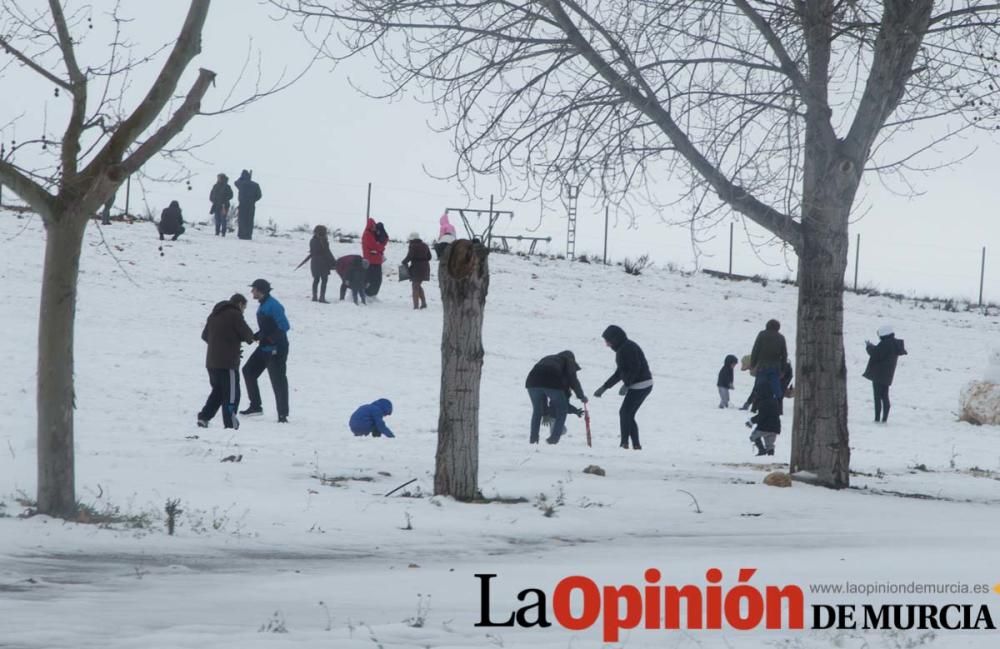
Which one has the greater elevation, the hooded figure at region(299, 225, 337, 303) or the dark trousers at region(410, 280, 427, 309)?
the hooded figure at region(299, 225, 337, 303)

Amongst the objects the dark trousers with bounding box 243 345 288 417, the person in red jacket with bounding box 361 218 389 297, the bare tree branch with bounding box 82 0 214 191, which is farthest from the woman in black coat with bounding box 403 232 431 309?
the bare tree branch with bounding box 82 0 214 191

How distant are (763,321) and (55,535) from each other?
25134 millimetres

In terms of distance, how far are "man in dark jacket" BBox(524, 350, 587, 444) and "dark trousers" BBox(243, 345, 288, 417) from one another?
2989 millimetres

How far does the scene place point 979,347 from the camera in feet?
102

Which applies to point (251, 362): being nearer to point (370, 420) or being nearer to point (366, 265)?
point (370, 420)

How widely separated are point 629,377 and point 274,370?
4288mm

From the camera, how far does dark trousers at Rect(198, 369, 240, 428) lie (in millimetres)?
14125

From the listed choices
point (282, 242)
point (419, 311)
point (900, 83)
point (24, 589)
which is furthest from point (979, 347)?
point (24, 589)

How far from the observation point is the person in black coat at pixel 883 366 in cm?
1973

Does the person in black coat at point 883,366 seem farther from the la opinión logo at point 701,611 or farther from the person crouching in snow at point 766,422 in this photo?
the la opinión logo at point 701,611

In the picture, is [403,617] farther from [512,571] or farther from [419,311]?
[419,311]

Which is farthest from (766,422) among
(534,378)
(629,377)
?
(534,378)

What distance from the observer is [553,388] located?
48.7 ft

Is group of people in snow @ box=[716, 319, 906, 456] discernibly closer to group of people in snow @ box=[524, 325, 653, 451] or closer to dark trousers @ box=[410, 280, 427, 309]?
group of people in snow @ box=[524, 325, 653, 451]
